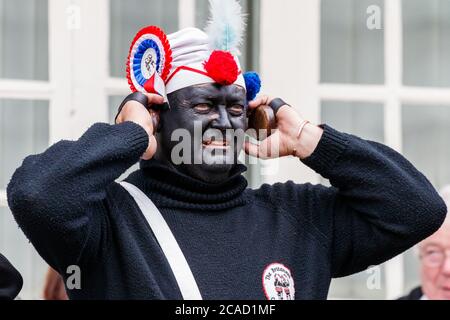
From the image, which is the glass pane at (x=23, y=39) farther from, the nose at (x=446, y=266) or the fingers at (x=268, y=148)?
the nose at (x=446, y=266)

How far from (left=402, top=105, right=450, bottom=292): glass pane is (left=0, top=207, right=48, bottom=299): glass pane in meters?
1.71

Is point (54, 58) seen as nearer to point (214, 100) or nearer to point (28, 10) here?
point (28, 10)

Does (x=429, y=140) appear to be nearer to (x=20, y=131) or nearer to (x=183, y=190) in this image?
(x=20, y=131)

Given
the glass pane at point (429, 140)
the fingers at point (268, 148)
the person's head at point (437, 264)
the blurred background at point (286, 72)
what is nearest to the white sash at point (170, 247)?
the fingers at point (268, 148)

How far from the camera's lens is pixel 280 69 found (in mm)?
4664

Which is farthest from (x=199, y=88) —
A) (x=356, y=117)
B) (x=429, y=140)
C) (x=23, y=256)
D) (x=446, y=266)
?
(x=429, y=140)

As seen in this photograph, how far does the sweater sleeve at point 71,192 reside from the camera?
2.82m

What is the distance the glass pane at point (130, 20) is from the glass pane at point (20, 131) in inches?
14.0

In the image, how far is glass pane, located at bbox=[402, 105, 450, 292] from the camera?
490 centimetres

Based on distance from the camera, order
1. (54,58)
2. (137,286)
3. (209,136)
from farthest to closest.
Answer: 1. (54,58)
2. (209,136)
3. (137,286)

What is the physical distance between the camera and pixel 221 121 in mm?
3145

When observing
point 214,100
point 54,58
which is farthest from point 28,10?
point 214,100

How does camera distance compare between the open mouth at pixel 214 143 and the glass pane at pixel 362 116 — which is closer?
the open mouth at pixel 214 143

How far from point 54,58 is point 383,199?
70.1 inches
